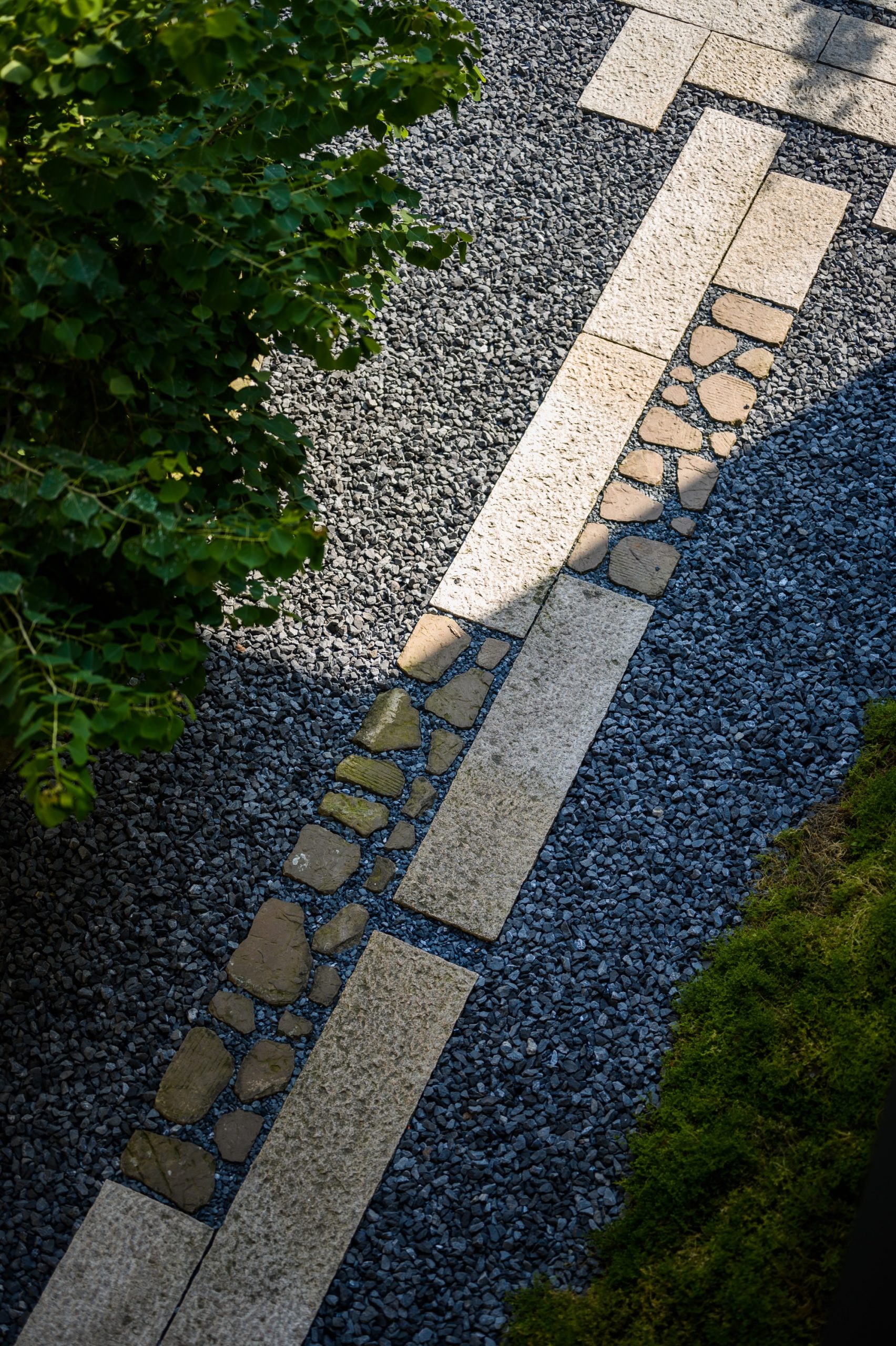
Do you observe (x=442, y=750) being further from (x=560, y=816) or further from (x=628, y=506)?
(x=628, y=506)

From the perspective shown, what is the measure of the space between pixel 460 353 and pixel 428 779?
5.50ft

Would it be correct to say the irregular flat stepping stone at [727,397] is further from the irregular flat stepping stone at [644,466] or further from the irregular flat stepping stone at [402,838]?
the irregular flat stepping stone at [402,838]

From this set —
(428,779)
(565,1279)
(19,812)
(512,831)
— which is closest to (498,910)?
(512,831)

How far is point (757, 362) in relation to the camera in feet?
13.2

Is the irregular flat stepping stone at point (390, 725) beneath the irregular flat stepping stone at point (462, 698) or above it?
beneath

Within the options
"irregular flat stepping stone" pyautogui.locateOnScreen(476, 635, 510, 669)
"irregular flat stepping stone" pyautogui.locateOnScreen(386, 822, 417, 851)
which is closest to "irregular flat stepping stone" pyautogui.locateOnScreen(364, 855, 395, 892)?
"irregular flat stepping stone" pyautogui.locateOnScreen(386, 822, 417, 851)

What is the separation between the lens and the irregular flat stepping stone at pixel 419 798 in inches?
124

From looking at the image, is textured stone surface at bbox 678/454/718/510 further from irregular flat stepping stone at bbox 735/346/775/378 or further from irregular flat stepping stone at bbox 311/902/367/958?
irregular flat stepping stone at bbox 311/902/367/958

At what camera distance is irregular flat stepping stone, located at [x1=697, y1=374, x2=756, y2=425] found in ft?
12.8

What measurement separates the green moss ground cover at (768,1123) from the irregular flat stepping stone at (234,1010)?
92 centimetres

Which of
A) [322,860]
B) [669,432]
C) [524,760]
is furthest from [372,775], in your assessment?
[669,432]

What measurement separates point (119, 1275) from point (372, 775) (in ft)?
4.56

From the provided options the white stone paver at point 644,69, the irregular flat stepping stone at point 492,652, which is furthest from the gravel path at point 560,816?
the white stone paver at point 644,69

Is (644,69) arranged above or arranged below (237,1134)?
above
